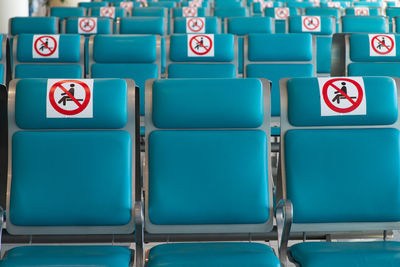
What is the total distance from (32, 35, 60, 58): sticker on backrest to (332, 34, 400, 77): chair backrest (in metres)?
1.90

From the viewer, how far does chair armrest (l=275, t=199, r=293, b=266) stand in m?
1.57

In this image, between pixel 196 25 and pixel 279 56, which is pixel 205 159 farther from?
pixel 196 25

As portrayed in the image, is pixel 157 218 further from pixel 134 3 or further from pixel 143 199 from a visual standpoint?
pixel 134 3

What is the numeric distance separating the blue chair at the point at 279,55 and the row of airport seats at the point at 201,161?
1671 mm

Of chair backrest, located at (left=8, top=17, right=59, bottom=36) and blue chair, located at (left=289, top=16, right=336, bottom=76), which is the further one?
chair backrest, located at (left=8, top=17, right=59, bottom=36)

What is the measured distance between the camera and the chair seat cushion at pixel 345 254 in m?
1.56

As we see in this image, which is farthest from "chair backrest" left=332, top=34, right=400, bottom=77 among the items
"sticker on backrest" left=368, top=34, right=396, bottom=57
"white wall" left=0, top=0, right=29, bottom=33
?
"white wall" left=0, top=0, right=29, bottom=33

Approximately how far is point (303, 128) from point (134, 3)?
280 inches

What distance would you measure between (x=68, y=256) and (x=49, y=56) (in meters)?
2.17

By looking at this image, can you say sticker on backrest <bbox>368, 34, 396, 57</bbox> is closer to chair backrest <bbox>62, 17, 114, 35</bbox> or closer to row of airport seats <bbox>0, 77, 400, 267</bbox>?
row of airport seats <bbox>0, 77, 400, 267</bbox>

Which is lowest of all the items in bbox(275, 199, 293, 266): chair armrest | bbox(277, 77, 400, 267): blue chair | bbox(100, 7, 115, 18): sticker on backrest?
bbox(275, 199, 293, 266): chair armrest

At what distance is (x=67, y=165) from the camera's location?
1.71m

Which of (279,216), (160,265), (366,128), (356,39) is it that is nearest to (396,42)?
(356,39)

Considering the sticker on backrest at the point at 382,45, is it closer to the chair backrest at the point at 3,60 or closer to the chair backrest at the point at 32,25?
the chair backrest at the point at 3,60
